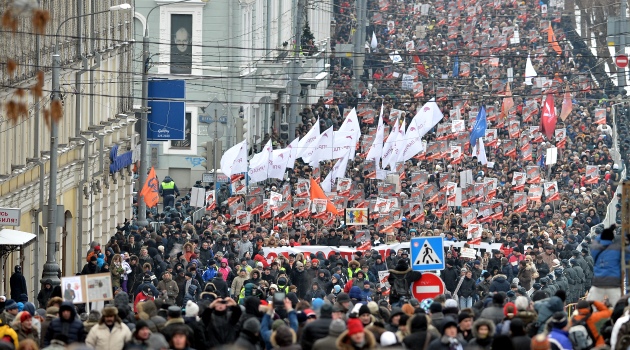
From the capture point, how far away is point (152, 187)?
44.4 meters

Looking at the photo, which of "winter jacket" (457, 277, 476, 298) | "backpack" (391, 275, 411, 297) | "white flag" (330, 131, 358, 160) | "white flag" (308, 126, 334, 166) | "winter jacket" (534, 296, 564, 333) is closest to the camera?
"winter jacket" (534, 296, 564, 333)

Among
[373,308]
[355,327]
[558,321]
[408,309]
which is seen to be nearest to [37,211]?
[373,308]

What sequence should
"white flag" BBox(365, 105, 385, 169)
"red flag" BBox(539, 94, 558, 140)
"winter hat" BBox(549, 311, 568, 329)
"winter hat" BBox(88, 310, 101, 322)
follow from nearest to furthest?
"winter hat" BBox(549, 311, 568, 329) → "winter hat" BBox(88, 310, 101, 322) → "white flag" BBox(365, 105, 385, 169) → "red flag" BBox(539, 94, 558, 140)

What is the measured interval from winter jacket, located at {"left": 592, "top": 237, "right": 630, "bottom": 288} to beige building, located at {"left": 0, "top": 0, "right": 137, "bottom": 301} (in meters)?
11.7

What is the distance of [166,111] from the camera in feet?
162

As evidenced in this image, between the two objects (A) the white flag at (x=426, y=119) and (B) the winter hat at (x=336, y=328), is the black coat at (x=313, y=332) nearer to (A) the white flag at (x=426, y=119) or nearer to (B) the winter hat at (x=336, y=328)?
(B) the winter hat at (x=336, y=328)

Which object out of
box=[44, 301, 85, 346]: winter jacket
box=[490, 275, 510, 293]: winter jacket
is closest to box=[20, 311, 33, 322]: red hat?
box=[44, 301, 85, 346]: winter jacket

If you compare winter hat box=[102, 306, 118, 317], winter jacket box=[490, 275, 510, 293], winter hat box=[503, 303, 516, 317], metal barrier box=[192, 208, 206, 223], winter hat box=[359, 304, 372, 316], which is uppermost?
winter hat box=[102, 306, 118, 317]

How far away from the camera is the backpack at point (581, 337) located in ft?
66.2

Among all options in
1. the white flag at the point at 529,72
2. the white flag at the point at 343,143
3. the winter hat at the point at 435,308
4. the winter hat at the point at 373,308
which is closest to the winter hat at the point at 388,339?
the winter hat at the point at 435,308

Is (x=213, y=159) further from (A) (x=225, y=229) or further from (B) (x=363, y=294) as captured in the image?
(B) (x=363, y=294)

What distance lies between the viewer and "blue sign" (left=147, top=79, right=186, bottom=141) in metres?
49.1

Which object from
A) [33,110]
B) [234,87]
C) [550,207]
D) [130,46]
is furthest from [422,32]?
[33,110]

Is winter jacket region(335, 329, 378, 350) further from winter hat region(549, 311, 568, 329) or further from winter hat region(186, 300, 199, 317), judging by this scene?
winter hat region(186, 300, 199, 317)
